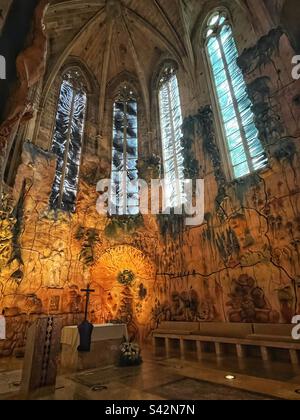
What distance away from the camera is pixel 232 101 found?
9.67 m

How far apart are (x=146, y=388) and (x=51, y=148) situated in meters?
10.4

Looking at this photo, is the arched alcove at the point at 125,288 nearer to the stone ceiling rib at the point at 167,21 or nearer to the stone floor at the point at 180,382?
the stone floor at the point at 180,382

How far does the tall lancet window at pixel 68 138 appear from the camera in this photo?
35.9 ft

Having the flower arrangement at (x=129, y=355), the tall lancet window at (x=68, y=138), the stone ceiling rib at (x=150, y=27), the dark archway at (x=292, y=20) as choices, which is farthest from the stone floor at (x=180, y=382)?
the stone ceiling rib at (x=150, y=27)

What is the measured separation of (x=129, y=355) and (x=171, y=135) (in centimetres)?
995

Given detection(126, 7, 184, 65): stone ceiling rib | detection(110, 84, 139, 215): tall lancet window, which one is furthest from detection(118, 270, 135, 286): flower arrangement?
detection(126, 7, 184, 65): stone ceiling rib

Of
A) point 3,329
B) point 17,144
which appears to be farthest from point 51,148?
point 3,329

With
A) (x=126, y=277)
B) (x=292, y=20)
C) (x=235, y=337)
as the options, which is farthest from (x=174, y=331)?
(x=292, y=20)

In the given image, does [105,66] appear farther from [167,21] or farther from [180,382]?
[180,382]

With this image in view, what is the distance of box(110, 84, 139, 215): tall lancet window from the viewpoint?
1187cm

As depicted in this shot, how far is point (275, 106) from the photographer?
25.6 ft

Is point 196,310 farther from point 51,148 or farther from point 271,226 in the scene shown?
point 51,148

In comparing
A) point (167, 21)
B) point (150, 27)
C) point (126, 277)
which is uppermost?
point (150, 27)

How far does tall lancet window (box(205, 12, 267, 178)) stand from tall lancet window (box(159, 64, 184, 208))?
2.24 metres
